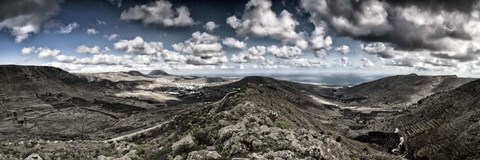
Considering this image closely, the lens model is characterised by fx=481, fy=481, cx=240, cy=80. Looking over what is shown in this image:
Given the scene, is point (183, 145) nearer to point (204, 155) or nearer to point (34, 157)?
point (204, 155)

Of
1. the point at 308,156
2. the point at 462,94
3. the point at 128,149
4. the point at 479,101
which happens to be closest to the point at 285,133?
the point at 308,156

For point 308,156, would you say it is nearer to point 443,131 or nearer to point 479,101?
point 443,131

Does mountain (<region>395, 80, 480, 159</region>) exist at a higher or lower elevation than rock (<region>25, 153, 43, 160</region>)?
lower

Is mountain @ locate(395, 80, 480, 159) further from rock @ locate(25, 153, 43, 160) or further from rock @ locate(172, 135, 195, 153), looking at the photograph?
rock @ locate(25, 153, 43, 160)

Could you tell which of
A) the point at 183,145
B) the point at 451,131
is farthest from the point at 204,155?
the point at 451,131

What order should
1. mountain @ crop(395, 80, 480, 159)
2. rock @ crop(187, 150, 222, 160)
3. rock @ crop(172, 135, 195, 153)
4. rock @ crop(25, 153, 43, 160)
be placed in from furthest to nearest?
1. mountain @ crop(395, 80, 480, 159)
2. rock @ crop(25, 153, 43, 160)
3. rock @ crop(172, 135, 195, 153)
4. rock @ crop(187, 150, 222, 160)

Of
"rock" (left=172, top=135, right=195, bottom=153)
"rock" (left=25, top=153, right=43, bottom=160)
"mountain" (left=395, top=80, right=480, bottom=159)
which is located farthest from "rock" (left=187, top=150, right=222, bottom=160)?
"mountain" (left=395, top=80, right=480, bottom=159)
